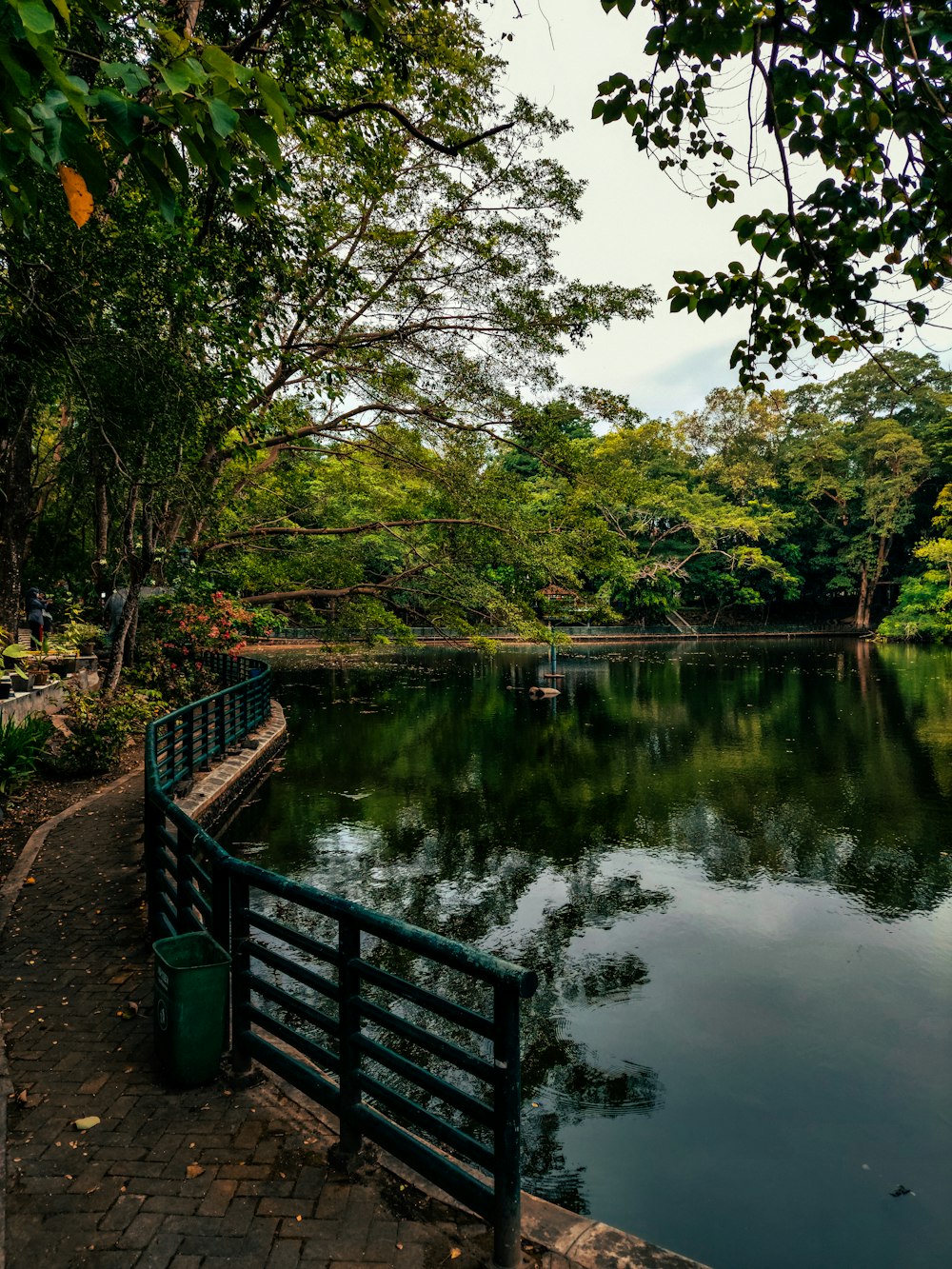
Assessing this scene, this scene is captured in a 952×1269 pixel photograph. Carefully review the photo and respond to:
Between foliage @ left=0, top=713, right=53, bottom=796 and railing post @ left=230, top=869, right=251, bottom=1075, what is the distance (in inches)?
296

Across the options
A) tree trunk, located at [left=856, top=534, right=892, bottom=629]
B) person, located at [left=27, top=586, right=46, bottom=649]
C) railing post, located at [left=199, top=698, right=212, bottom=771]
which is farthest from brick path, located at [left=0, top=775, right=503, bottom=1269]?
tree trunk, located at [left=856, top=534, right=892, bottom=629]

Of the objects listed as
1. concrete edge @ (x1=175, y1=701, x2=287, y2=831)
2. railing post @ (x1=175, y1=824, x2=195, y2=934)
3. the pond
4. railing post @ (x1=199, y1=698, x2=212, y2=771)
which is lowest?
the pond

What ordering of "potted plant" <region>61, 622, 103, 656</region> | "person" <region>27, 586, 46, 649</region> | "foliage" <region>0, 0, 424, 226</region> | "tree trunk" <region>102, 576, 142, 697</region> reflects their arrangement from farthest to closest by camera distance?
"person" <region>27, 586, 46, 649</region> < "potted plant" <region>61, 622, 103, 656</region> < "tree trunk" <region>102, 576, 142, 697</region> < "foliage" <region>0, 0, 424, 226</region>

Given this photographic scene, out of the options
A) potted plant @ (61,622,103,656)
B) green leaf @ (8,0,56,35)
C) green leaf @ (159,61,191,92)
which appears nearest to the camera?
green leaf @ (8,0,56,35)

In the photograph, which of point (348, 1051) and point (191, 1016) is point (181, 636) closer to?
point (191, 1016)

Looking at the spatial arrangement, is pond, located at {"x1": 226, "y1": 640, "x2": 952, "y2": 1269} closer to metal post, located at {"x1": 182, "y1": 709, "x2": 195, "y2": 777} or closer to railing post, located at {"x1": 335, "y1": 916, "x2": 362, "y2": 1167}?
metal post, located at {"x1": 182, "y1": 709, "x2": 195, "y2": 777}

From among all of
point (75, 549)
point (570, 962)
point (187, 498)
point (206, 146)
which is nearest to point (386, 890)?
point (570, 962)

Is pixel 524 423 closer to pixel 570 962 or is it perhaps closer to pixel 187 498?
pixel 187 498

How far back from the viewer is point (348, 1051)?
3.22m

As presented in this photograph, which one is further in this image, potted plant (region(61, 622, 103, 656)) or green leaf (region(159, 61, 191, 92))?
potted plant (region(61, 622, 103, 656))

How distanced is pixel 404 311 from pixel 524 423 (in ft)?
10.6

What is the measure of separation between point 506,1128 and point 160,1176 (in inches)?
63.6

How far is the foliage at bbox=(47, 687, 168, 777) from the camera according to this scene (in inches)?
468

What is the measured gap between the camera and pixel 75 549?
24.2m
